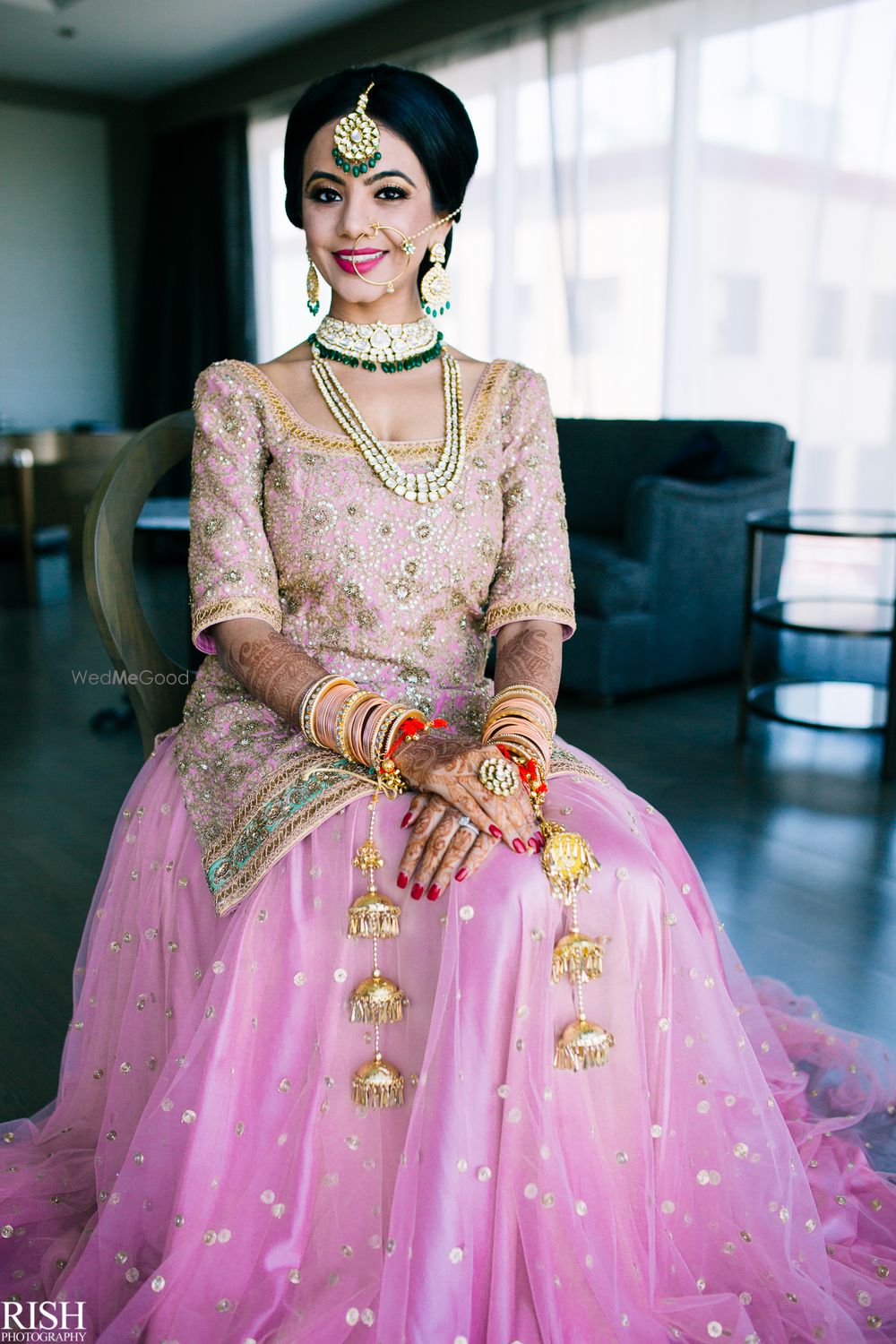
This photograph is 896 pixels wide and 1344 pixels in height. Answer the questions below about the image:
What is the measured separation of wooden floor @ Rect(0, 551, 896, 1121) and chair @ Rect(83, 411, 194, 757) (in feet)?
2.06

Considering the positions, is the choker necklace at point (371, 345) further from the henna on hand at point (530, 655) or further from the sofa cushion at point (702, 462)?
the sofa cushion at point (702, 462)

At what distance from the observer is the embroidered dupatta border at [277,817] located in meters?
1.26

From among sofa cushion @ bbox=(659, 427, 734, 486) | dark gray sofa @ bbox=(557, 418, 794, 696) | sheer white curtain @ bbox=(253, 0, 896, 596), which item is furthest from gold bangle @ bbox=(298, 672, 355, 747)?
sheer white curtain @ bbox=(253, 0, 896, 596)

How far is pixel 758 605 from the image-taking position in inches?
152

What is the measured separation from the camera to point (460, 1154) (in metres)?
1.12

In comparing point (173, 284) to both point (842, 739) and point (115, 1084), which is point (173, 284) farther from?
point (115, 1084)

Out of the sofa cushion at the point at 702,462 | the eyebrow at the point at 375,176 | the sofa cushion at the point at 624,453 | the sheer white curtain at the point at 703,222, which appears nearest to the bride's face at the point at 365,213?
the eyebrow at the point at 375,176

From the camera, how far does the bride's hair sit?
1.47 metres

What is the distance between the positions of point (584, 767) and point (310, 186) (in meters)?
0.85

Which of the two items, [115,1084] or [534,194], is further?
[534,194]

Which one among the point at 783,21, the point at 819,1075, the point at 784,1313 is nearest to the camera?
the point at 784,1313

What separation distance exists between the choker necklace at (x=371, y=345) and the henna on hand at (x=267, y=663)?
408mm

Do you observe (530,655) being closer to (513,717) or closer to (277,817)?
(513,717)

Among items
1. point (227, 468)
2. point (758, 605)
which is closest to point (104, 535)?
point (227, 468)
